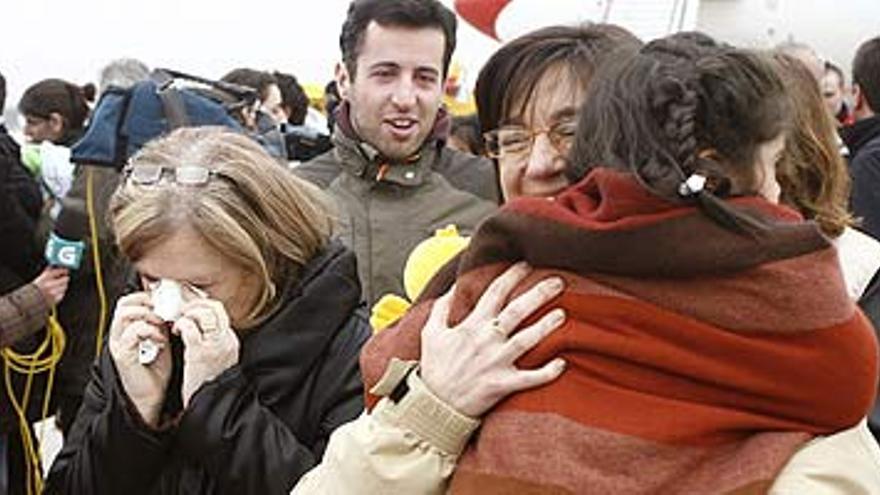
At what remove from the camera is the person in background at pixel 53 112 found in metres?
5.03

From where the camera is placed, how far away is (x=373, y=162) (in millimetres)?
2832

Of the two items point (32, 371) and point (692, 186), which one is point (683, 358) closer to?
point (692, 186)

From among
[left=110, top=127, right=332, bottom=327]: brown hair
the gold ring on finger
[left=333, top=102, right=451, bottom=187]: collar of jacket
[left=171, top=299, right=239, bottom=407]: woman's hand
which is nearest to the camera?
the gold ring on finger

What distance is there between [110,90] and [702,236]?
2.05 meters

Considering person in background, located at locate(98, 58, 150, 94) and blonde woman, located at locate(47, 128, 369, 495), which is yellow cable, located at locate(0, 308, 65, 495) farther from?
blonde woman, located at locate(47, 128, 369, 495)

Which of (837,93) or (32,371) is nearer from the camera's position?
(32,371)

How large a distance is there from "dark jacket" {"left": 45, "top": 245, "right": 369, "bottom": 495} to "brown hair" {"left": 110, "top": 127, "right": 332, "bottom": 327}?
0.11 ft

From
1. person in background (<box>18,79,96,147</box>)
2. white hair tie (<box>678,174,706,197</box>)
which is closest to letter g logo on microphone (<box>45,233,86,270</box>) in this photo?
person in background (<box>18,79,96,147</box>)

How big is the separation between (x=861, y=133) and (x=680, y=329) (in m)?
2.84

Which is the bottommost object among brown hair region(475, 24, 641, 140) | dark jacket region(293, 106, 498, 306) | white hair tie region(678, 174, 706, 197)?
dark jacket region(293, 106, 498, 306)

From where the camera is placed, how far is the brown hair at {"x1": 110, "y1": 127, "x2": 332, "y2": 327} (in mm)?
1787

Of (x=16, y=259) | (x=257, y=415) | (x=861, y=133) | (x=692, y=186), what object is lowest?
(x=16, y=259)

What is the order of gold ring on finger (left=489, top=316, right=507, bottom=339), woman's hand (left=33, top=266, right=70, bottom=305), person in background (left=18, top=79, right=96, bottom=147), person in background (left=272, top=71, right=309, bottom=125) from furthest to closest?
person in background (left=272, top=71, right=309, bottom=125), person in background (left=18, top=79, right=96, bottom=147), woman's hand (left=33, top=266, right=70, bottom=305), gold ring on finger (left=489, top=316, right=507, bottom=339)

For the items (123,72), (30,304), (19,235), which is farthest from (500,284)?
(123,72)
